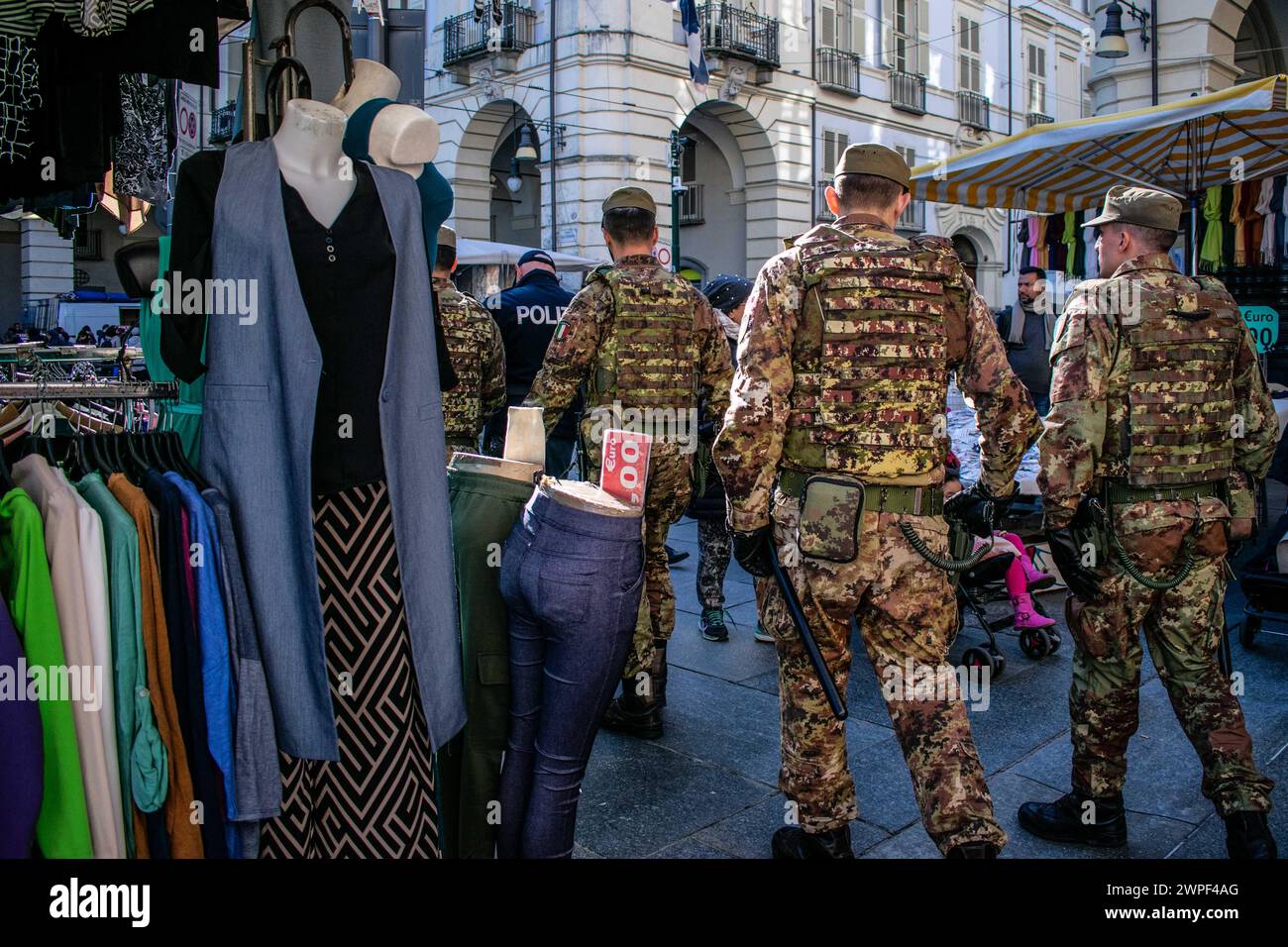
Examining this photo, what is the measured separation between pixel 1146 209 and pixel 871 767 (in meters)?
2.23

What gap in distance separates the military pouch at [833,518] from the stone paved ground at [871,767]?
1071mm

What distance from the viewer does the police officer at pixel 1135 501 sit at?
347cm

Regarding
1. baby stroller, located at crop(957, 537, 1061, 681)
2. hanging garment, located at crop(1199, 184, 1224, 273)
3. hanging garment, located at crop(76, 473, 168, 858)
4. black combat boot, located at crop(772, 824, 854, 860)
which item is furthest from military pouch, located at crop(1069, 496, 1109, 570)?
hanging garment, located at crop(1199, 184, 1224, 273)

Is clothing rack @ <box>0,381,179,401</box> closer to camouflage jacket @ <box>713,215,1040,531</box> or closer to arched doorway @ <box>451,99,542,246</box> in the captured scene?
camouflage jacket @ <box>713,215,1040,531</box>

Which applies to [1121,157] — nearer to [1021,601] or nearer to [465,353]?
[1021,601]

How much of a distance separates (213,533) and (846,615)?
1781 millimetres

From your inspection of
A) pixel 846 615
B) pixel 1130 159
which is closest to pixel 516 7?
pixel 1130 159

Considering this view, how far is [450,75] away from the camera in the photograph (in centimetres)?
2358

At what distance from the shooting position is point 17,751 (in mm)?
2012

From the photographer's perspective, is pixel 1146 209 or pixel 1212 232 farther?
pixel 1212 232

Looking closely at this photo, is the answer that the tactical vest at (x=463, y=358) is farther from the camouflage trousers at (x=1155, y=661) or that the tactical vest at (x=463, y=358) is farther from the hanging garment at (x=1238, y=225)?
the hanging garment at (x=1238, y=225)

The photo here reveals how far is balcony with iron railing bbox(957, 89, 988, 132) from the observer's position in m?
29.0

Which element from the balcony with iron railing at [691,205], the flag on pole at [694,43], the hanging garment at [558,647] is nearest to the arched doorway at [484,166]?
the balcony with iron railing at [691,205]

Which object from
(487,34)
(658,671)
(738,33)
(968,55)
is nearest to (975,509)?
(658,671)
